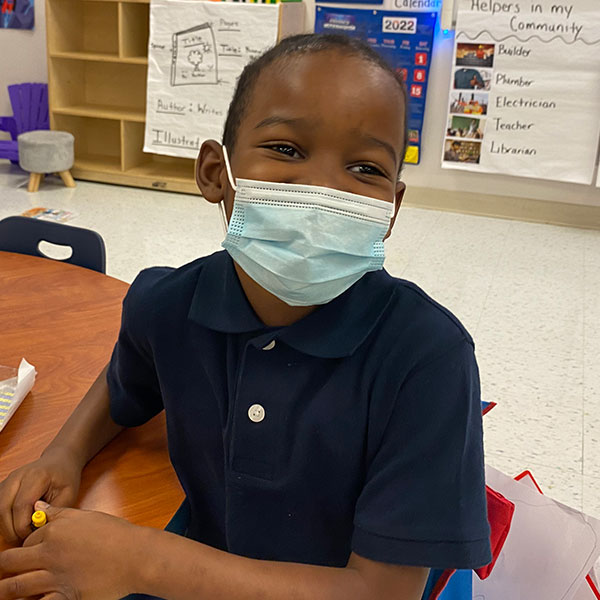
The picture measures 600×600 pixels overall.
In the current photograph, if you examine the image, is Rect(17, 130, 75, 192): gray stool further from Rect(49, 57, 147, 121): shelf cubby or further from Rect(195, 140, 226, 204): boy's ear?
Rect(195, 140, 226, 204): boy's ear

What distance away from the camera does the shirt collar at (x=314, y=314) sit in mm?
733

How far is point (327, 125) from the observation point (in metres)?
0.71

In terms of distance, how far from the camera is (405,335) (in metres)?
0.72

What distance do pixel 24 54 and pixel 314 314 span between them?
4.86m

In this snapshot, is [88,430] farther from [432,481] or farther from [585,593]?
[585,593]

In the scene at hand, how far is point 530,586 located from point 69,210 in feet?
11.5

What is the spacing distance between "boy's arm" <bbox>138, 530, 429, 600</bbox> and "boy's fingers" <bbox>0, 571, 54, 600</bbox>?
0.08m

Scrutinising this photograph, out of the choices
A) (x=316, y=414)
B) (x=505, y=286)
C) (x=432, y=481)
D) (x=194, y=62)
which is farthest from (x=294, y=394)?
(x=194, y=62)

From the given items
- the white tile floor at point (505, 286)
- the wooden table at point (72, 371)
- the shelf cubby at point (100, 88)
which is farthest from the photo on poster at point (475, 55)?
the wooden table at point (72, 371)

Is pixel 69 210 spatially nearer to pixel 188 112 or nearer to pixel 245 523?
pixel 188 112

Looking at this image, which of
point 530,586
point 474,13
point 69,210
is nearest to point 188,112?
point 69,210

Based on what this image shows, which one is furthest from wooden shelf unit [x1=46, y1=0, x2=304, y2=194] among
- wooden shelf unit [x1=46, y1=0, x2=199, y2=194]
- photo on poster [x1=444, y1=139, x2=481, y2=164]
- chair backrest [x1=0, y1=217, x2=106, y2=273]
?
chair backrest [x1=0, y1=217, x2=106, y2=273]

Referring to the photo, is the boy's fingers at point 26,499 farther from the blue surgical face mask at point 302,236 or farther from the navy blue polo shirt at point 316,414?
the blue surgical face mask at point 302,236

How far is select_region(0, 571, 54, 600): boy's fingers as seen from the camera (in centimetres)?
62
